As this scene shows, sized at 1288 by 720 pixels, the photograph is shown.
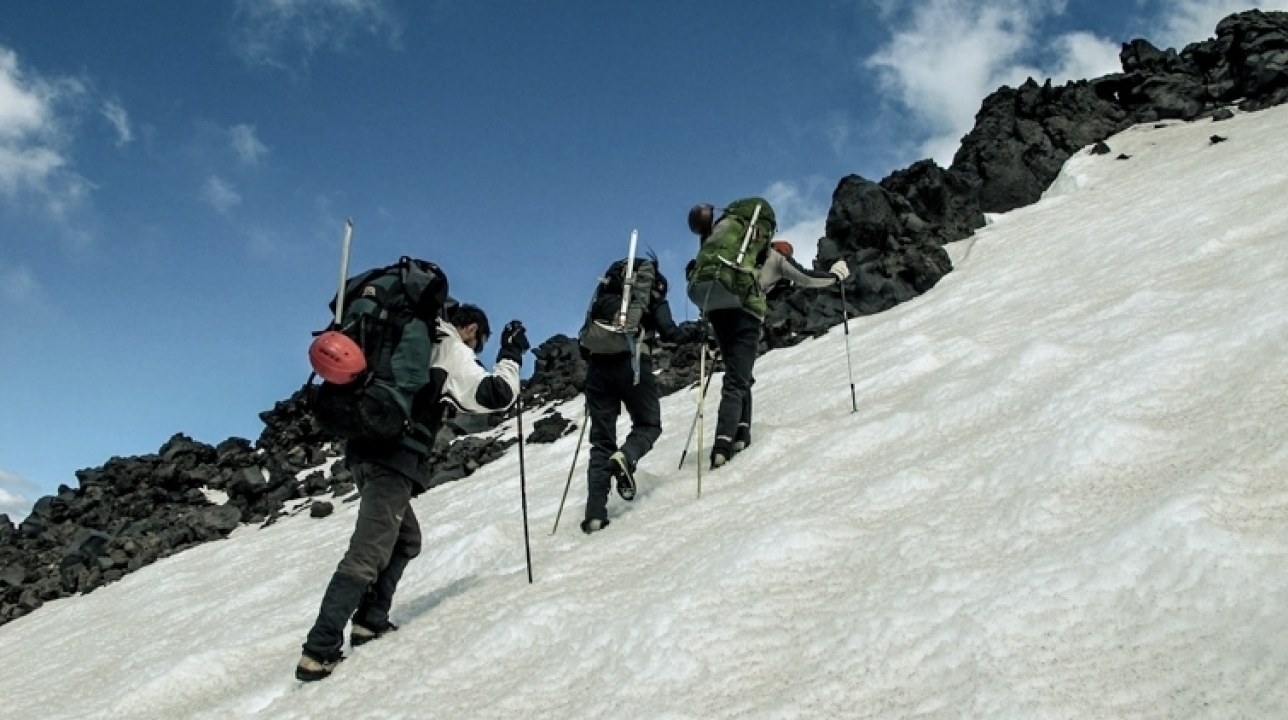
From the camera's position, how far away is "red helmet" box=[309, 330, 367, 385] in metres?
6.02

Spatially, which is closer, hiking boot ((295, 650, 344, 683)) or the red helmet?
the red helmet

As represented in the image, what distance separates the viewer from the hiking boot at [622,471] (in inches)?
336

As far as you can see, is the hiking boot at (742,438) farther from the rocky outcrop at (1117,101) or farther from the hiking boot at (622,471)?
the rocky outcrop at (1117,101)

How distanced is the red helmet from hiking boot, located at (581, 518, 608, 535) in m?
3.23

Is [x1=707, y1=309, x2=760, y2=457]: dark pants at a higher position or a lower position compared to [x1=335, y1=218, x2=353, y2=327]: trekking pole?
lower

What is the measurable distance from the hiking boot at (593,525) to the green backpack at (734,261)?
2655 mm

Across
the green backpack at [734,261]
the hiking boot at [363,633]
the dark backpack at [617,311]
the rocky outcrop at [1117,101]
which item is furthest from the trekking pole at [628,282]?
the rocky outcrop at [1117,101]

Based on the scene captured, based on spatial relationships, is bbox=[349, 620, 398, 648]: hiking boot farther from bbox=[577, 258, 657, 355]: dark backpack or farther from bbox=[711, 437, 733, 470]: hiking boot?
bbox=[711, 437, 733, 470]: hiking boot

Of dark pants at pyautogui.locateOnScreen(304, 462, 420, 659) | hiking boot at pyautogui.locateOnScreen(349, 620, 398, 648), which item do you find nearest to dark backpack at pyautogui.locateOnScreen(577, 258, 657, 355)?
dark pants at pyautogui.locateOnScreen(304, 462, 420, 659)

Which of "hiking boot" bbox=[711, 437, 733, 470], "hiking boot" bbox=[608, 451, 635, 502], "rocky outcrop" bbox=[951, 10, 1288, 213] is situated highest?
"rocky outcrop" bbox=[951, 10, 1288, 213]

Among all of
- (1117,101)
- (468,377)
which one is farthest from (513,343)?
(1117,101)

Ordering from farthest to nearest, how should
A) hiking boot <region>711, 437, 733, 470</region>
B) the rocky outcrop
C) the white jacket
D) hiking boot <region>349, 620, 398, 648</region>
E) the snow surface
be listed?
the rocky outcrop < hiking boot <region>711, 437, 733, 470</region> < hiking boot <region>349, 620, 398, 648</region> < the white jacket < the snow surface

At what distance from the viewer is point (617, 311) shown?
845 cm

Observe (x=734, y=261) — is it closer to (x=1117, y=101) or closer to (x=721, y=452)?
(x=721, y=452)
